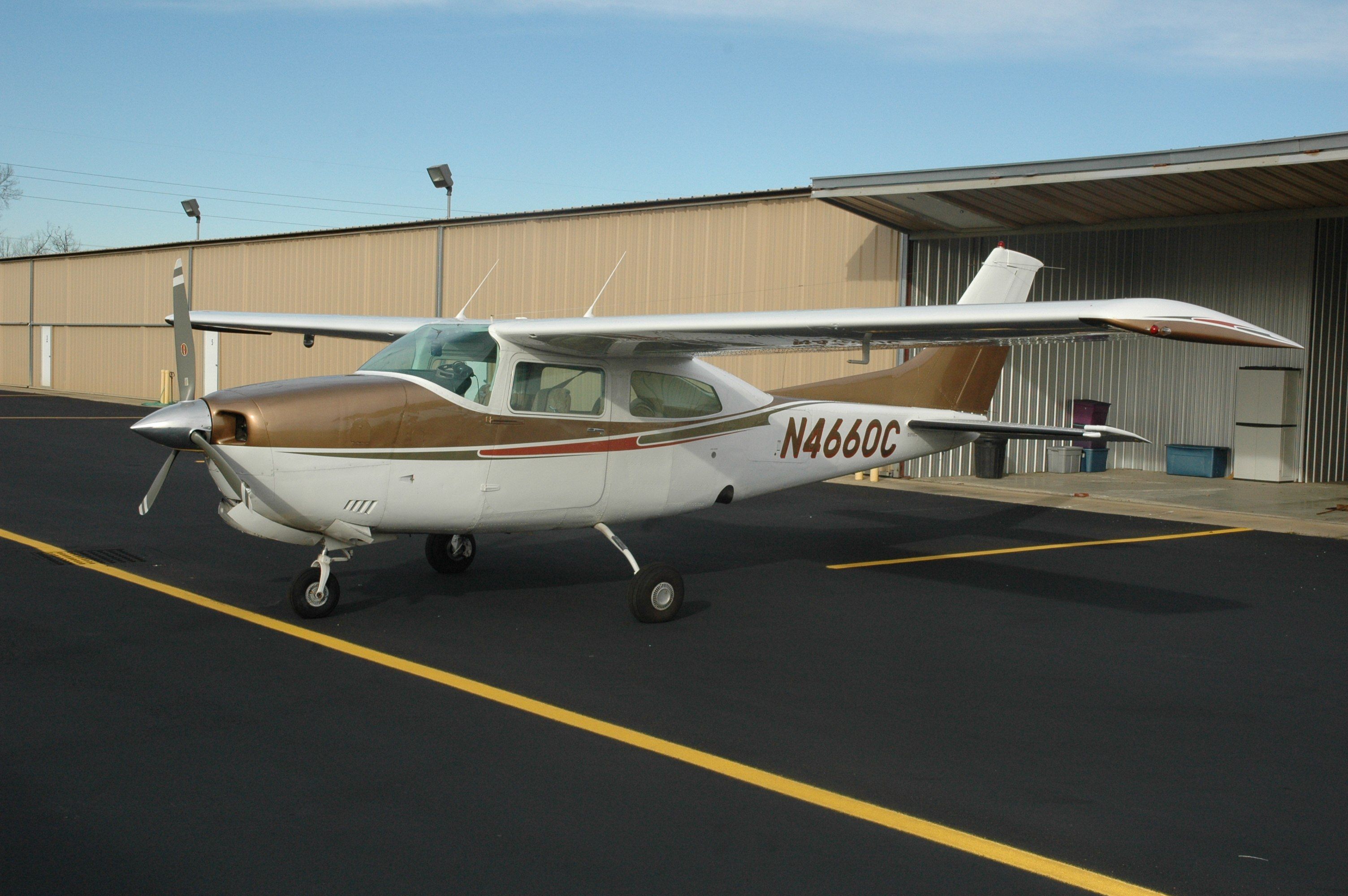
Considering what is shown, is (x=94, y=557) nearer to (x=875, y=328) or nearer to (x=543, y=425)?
(x=543, y=425)

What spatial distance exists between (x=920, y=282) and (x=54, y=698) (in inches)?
515

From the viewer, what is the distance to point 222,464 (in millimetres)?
6238

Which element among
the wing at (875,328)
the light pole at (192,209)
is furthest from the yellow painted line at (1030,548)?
the light pole at (192,209)

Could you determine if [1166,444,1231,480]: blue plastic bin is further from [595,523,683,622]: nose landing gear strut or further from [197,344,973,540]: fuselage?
[595,523,683,622]: nose landing gear strut

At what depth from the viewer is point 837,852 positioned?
3.75 metres

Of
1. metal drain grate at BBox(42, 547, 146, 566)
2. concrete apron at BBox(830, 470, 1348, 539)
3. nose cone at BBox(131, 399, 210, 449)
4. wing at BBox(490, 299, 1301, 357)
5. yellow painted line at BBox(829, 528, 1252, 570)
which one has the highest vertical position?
wing at BBox(490, 299, 1301, 357)

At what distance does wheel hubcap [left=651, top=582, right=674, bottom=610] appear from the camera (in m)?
7.11

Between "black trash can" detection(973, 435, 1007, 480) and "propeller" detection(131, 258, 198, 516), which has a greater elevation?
"propeller" detection(131, 258, 198, 516)

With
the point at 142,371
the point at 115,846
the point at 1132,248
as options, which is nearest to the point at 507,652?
the point at 115,846

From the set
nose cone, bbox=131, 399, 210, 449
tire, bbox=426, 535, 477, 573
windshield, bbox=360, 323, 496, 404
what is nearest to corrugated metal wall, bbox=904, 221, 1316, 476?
tire, bbox=426, 535, 477, 573

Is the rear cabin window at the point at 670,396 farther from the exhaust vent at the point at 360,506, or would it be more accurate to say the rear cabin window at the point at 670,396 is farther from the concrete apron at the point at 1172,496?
the concrete apron at the point at 1172,496

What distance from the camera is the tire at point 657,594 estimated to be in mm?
7082

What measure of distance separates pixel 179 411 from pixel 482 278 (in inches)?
686

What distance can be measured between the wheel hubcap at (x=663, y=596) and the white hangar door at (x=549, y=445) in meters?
0.86
